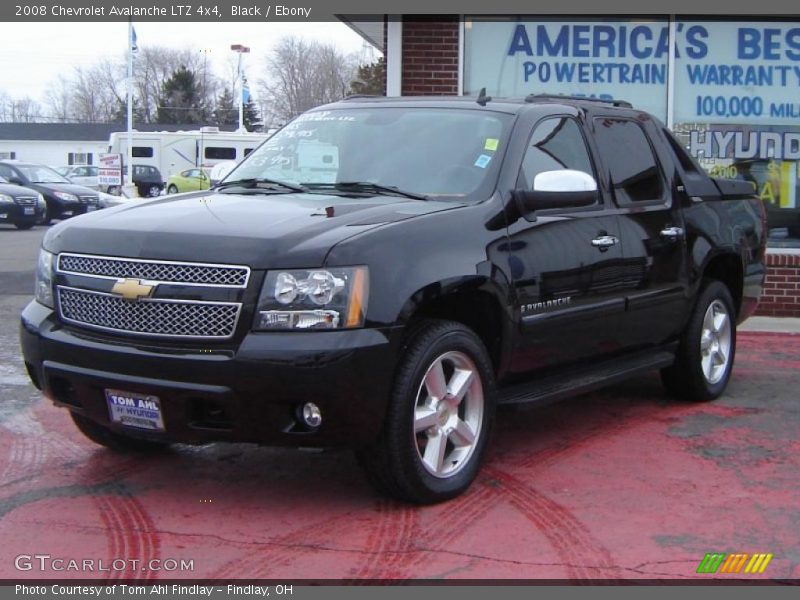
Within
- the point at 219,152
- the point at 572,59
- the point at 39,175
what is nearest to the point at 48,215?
the point at 39,175

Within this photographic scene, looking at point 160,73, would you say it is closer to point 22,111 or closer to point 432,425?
point 22,111

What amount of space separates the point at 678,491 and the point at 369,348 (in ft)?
5.83

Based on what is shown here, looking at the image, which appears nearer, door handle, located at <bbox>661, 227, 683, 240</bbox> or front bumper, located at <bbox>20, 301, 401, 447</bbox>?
front bumper, located at <bbox>20, 301, 401, 447</bbox>

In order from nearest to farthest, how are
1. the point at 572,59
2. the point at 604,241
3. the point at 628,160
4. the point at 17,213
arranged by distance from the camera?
the point at 604,241 → the point at 628,160 → the point at 572,59 → the point at 17,213

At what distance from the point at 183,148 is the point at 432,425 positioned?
148ft

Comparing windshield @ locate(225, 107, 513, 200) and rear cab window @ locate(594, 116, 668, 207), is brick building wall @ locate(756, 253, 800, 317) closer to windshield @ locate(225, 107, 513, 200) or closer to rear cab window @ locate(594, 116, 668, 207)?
rear cab window @ locate(594, 116, 668, 207)

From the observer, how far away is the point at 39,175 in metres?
26.7

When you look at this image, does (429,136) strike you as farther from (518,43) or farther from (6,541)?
(518,43)

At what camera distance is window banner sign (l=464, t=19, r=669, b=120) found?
10898mm

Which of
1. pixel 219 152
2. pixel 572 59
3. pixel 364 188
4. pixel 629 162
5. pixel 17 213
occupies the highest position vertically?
pixel 572 59

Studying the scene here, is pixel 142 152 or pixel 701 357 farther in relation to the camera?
pixel 142 152

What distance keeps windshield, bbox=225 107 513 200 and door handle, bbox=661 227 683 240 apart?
1.35 metres

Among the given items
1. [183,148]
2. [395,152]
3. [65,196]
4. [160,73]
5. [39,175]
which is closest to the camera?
[395,152]

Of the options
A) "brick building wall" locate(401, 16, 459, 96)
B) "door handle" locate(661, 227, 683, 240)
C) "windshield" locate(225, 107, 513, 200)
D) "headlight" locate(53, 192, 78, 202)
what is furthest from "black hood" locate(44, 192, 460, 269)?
"headlight" locate(53, 192, 78, 202)
